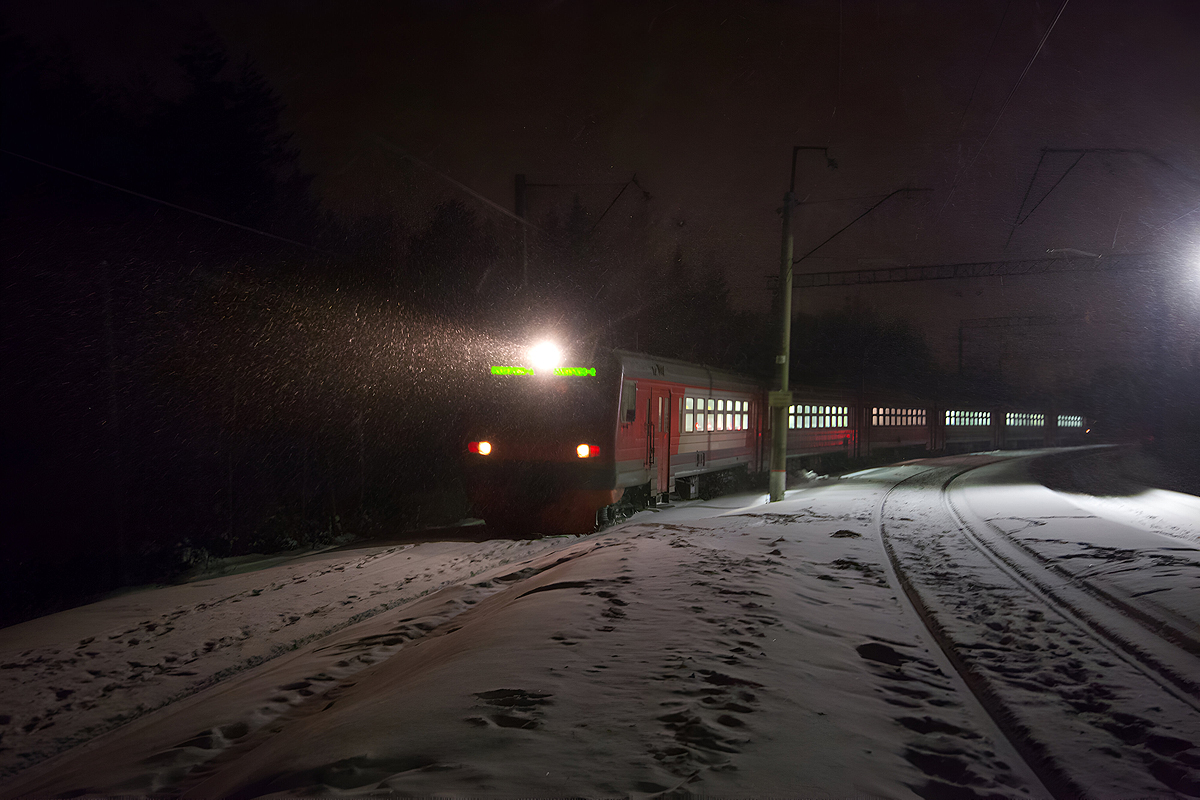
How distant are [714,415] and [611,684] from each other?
12.4 metres

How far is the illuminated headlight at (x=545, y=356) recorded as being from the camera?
11656 millimetres

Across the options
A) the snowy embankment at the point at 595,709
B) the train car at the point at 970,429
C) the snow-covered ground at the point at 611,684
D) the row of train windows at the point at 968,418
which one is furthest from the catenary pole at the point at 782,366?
the row of train windows at the point at 968,418

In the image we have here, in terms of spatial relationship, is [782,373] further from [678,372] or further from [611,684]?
[611,684]

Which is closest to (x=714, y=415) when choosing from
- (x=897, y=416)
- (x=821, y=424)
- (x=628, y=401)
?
(x=628, y=401)

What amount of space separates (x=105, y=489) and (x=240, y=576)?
4.49m

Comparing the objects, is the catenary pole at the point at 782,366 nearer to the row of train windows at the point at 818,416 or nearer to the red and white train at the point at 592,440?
the red and white train at the point at 592,440

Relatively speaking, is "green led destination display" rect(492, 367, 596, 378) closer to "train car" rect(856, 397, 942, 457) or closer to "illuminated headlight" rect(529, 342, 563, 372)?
"illuminated headlight" rect(529, 342, 563, 372)

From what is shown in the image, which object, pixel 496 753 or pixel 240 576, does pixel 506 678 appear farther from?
pixel 240 576

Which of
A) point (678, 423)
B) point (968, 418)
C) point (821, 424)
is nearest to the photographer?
point (678, 423)

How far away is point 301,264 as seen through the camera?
655 inches

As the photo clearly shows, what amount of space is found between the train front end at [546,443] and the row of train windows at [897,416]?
2122 cm

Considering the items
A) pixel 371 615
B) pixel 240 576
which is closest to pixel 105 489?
pixel 240 576

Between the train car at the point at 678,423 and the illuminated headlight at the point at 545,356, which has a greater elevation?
the illuminated headlight at the point at 545,356

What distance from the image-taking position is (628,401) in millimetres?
11773
